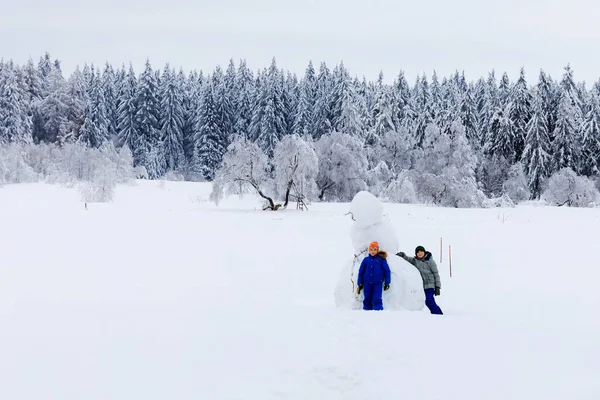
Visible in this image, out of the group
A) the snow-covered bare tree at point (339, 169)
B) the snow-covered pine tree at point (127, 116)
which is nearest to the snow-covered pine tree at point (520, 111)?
the snow-covered bare tree at point (339, 169)

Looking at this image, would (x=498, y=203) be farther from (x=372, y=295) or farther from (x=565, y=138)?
(x=372, y=295)

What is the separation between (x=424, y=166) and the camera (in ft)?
124

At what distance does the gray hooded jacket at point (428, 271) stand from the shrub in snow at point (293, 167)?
22.2 metres

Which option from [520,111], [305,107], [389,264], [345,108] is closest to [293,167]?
[345,108]

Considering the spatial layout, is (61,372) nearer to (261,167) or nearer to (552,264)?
(552,264)

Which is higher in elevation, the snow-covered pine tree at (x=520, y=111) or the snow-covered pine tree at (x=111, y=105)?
the snow-covered pine tree at (x=111, y=105)

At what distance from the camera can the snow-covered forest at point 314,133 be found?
1419 inches

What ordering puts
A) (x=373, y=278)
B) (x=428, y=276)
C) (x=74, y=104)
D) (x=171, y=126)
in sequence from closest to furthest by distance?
(x=373, y=278), (x=428, y=276), (x=171, y=126), (x=74, y=104)

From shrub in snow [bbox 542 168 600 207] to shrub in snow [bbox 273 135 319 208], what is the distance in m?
18.4

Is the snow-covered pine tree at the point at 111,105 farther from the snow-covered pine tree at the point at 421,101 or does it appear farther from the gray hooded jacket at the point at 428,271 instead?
the gray hooded jacket at the point at 428,271

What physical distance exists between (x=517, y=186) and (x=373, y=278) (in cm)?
3930

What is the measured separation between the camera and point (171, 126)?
2547 inches

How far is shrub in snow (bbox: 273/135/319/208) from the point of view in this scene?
31.0 metres

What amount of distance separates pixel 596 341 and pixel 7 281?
38.6ft
